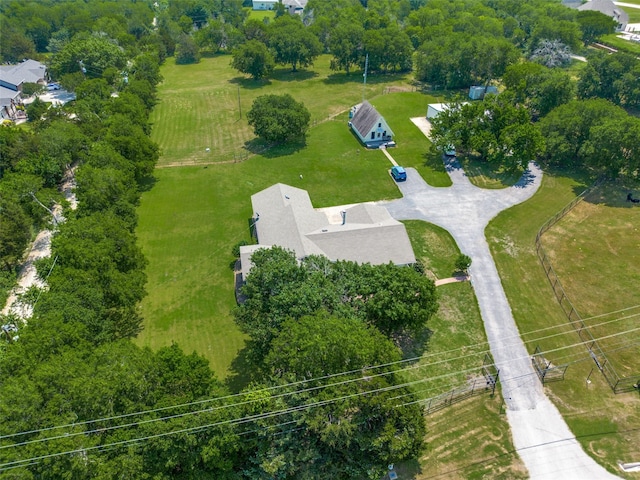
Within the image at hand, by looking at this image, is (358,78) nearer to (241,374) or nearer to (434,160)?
(434,160)

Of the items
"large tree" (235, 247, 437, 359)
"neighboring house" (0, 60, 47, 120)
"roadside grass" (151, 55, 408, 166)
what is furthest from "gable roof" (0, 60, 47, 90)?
"large tree" (235, 247, 437, 359)

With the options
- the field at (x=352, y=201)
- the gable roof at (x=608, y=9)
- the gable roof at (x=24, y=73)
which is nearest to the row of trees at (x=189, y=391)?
the field at (x=352, y=201)

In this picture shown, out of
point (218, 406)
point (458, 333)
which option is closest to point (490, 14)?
point (458, 333)

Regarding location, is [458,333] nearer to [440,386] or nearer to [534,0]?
[440,386]

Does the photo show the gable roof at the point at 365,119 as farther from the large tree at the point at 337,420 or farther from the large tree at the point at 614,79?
the large tree at the point at 337,420

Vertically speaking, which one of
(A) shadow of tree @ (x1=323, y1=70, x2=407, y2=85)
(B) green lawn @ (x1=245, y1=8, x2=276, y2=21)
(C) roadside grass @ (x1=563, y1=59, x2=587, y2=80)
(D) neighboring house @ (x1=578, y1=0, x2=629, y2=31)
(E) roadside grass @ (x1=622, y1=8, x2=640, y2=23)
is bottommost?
(B) green lawn @ (x1=245, y1=8, x2=276, y2=21)

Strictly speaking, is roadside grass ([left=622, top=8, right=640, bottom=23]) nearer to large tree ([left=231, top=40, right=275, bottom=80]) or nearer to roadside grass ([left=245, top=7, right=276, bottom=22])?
roadside grass ([left=245, top=7, right=276, bottom=22])
